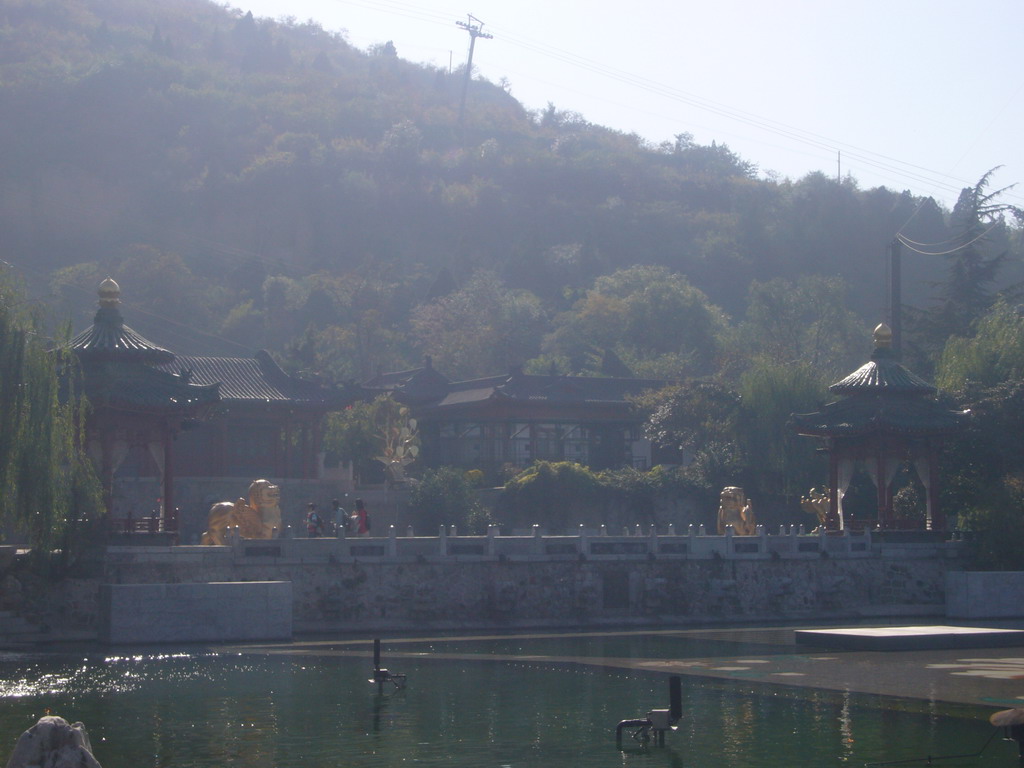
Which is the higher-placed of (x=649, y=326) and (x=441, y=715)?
(x=649, y=326)

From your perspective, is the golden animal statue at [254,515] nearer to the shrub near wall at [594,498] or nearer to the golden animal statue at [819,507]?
the shrub near wall at [594,498]

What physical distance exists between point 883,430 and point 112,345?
68.3 feet

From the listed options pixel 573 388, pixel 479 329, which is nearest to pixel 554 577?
pixel 573 388

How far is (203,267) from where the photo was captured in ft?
338

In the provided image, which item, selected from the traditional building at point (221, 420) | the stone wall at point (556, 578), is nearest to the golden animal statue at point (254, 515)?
the traditional building at point (221, 420)

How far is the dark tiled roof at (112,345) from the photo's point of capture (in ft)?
100.0

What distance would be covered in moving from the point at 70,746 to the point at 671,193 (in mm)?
117850

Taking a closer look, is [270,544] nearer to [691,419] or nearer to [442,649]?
[442,649]

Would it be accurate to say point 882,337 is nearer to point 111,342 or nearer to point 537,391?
point 537,391

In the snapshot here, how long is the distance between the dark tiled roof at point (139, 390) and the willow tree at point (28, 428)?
4.28 meters

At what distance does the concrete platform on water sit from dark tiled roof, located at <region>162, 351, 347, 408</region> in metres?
25.1

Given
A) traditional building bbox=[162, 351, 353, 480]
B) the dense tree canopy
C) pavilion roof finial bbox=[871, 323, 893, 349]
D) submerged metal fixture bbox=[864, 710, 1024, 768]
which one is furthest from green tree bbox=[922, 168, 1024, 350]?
submerged metal fixture bbox=[864, 710, 1024, 768]

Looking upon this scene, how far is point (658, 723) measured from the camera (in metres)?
13.9

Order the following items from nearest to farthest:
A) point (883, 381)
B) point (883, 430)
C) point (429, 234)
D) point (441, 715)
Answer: point (441, 715), point (883, 430), point (883, 381), point (429, 234)
